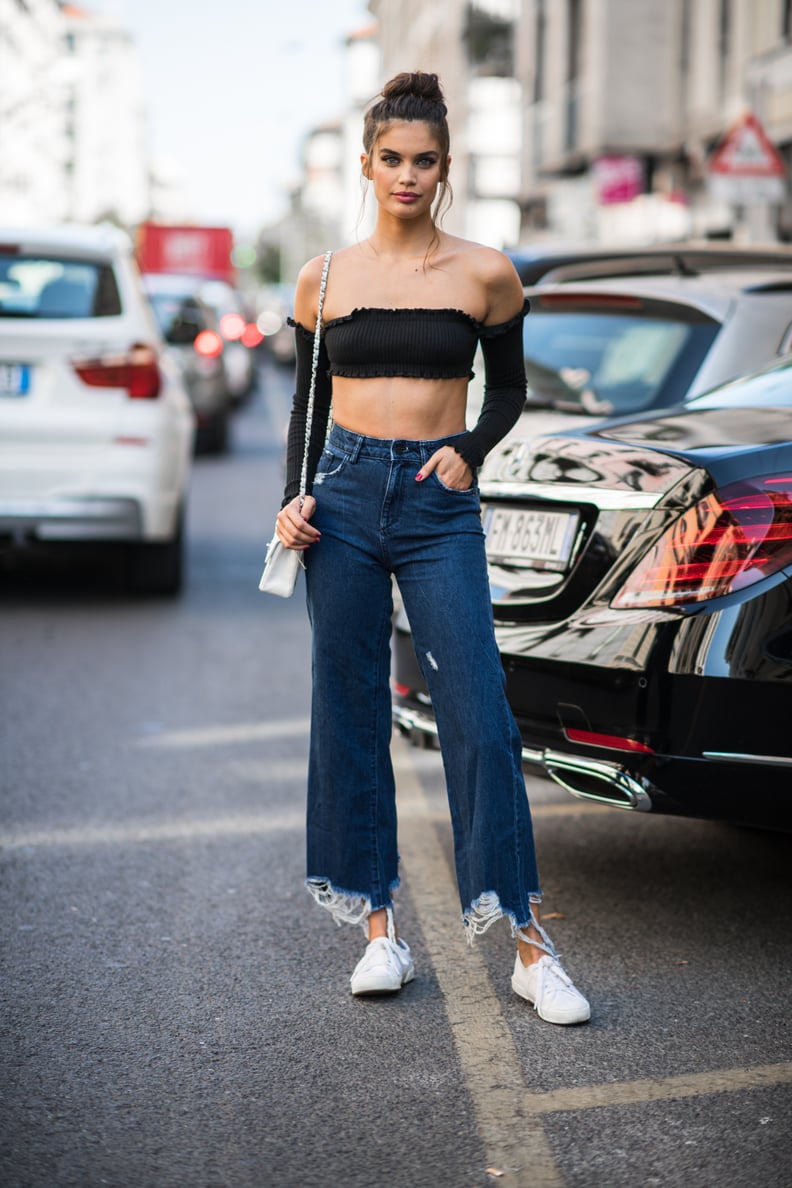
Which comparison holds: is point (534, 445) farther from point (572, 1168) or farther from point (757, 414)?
point (572, 1168)

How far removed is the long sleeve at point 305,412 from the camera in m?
3.88

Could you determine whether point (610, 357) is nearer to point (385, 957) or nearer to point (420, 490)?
point (420, 490)

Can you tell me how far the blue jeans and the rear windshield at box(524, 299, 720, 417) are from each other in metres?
2.28

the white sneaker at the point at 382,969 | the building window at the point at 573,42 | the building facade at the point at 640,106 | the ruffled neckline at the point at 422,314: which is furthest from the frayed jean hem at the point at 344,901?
the building window at the point at 573,42

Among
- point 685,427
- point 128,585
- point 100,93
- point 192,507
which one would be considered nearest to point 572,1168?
point 685,427

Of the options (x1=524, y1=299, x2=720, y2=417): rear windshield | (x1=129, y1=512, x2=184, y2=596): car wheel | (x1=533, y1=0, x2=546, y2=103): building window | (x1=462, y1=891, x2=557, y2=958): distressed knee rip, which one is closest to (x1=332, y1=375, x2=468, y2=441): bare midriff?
(x1=462, y1=891, x2=557, y2=958): distressed knee rip

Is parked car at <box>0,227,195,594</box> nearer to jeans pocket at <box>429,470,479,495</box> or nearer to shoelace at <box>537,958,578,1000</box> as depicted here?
jeans pocket at <box>429,470,479,495</box>

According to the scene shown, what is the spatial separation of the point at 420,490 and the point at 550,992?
1.13 metres

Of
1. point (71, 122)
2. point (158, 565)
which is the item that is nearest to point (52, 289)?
point (158, 565)

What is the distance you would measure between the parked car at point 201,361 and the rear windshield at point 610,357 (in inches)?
468

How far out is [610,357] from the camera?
20.4 feet

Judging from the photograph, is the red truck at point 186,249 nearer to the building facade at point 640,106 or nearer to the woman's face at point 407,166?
the building facade at point 640,106

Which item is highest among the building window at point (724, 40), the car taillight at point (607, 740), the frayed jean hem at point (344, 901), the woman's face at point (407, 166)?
the building window at point (724, 40)

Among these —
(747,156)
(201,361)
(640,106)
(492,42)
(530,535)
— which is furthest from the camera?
(492,42)
